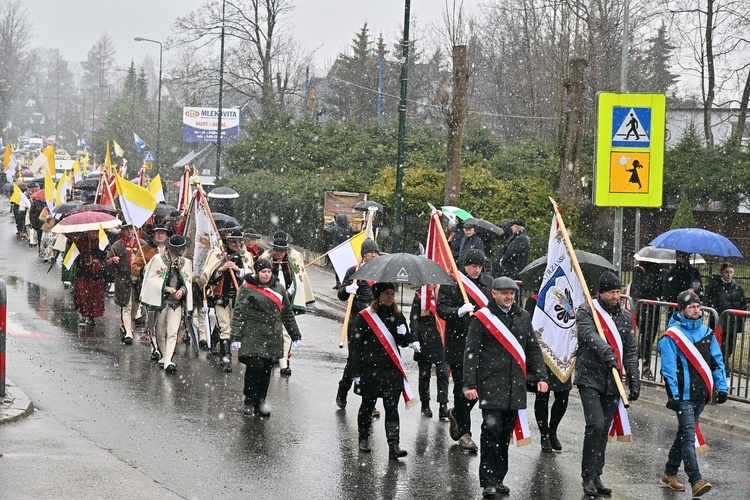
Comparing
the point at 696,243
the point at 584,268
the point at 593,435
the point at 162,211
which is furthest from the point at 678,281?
the point at 162,211

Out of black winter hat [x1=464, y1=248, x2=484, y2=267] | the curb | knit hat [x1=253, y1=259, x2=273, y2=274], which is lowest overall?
the curb

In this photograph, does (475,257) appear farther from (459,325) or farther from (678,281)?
(678,281)

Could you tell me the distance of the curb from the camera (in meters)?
10.4

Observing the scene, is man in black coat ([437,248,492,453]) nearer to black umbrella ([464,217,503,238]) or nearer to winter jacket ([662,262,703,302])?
winter jacket ([662,262,703,302])

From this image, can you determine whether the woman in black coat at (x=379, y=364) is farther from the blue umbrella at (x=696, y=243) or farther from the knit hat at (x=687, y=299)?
the blue umbrella at (x=696, y=243)

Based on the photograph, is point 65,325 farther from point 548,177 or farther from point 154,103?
point 154,103

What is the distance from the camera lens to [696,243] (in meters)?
14.1

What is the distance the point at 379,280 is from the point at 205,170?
56.8 m

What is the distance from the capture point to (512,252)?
58.2ft

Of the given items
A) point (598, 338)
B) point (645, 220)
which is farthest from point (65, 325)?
point (645, 220)

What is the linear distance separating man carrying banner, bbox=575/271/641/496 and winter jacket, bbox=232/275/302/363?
10.9 ft

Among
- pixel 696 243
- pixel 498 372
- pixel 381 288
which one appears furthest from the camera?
pixel 696 243

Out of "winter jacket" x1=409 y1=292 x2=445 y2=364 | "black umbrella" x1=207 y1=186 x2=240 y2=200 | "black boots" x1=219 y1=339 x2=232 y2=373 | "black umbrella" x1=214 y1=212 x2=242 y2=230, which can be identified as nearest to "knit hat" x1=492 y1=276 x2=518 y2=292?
"winter jacket" x1=409 y1=292 x2=445 y2=364

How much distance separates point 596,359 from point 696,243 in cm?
578
